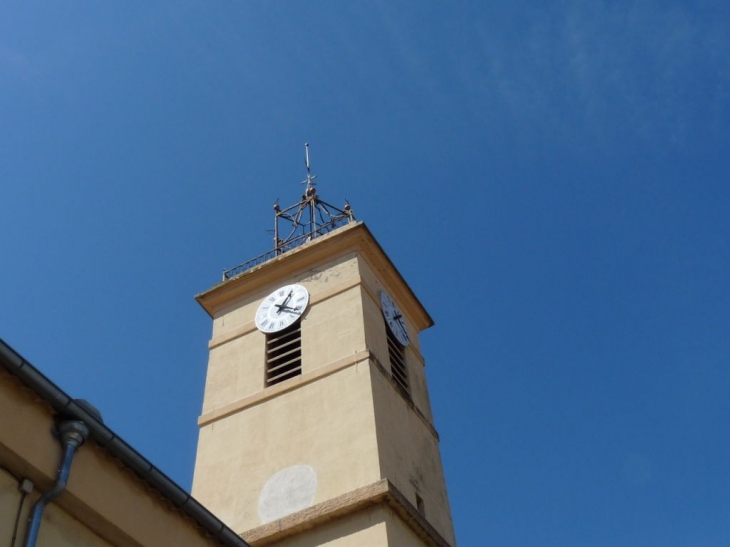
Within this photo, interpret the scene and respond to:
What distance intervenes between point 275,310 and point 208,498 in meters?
4.78

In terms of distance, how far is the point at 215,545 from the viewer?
10.7m

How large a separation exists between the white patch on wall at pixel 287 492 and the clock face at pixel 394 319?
4.99m

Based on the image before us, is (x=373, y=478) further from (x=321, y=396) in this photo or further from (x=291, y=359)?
(x=291, y=359)

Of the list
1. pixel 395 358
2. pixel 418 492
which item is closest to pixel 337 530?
pixel 418 492

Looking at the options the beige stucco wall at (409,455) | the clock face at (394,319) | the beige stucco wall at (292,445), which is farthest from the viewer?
the clock face at (394,319)

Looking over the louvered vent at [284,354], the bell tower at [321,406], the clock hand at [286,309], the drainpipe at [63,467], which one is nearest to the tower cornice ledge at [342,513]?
the bell tower at [321,406]

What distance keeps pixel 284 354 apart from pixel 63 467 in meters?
9.90

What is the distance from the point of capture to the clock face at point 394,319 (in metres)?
20.1

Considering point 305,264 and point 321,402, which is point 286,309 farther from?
point 321,402

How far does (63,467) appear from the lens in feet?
29.1

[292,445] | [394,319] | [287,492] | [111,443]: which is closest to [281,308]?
[394,319]

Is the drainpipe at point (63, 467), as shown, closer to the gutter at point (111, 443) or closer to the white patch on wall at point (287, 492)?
the gutter at point (111, 443)

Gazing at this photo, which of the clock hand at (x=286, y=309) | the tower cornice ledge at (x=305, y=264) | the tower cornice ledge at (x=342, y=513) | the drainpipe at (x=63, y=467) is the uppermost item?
the tower cornice ledge at (x=305, y=264)

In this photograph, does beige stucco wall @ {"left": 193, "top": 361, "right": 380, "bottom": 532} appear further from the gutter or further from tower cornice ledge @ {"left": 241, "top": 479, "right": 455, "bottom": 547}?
the gutter
